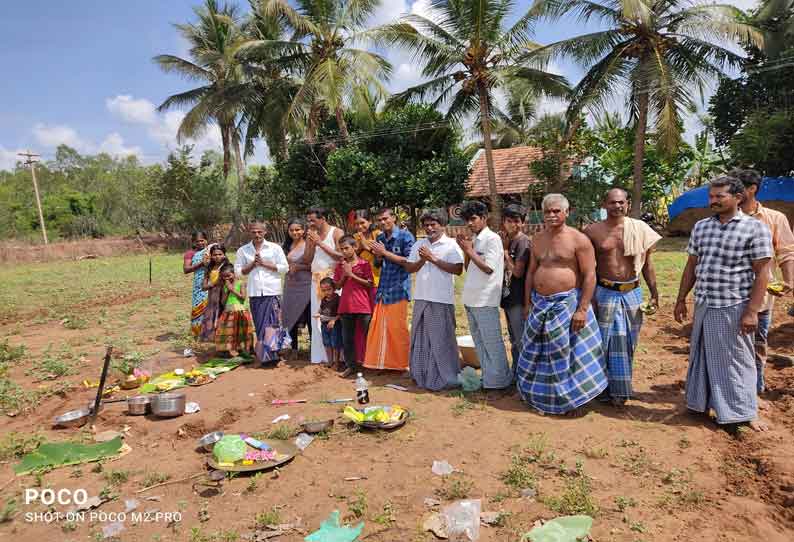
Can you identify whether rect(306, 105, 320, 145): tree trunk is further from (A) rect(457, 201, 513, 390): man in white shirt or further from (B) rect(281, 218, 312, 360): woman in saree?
(A) rect(457, 201, 513, 390): man in white shirt

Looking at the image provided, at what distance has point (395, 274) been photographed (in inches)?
Answer: 211

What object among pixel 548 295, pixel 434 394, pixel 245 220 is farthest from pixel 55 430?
pixel 245 220

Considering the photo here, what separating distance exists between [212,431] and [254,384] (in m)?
1.06

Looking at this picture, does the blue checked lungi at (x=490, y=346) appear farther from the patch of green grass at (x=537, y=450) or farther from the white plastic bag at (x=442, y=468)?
the white plastic bag at (x=442, y=468)

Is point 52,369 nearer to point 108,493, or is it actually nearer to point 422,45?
point 108,493

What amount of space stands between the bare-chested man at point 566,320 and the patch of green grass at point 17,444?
12.7 ft

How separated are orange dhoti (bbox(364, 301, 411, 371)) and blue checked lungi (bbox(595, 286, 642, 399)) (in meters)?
1.89

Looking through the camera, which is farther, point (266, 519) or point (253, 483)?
point (253, 483)

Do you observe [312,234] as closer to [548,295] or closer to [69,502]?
[548,295]

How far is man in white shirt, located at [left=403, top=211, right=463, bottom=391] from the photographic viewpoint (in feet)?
16.0

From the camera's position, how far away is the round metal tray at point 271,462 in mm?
3473

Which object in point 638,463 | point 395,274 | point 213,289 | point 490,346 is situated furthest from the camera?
point 213,289

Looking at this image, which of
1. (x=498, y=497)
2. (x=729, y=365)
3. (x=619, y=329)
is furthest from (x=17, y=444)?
(x=729, y=365)

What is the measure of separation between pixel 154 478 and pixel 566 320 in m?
3.04
